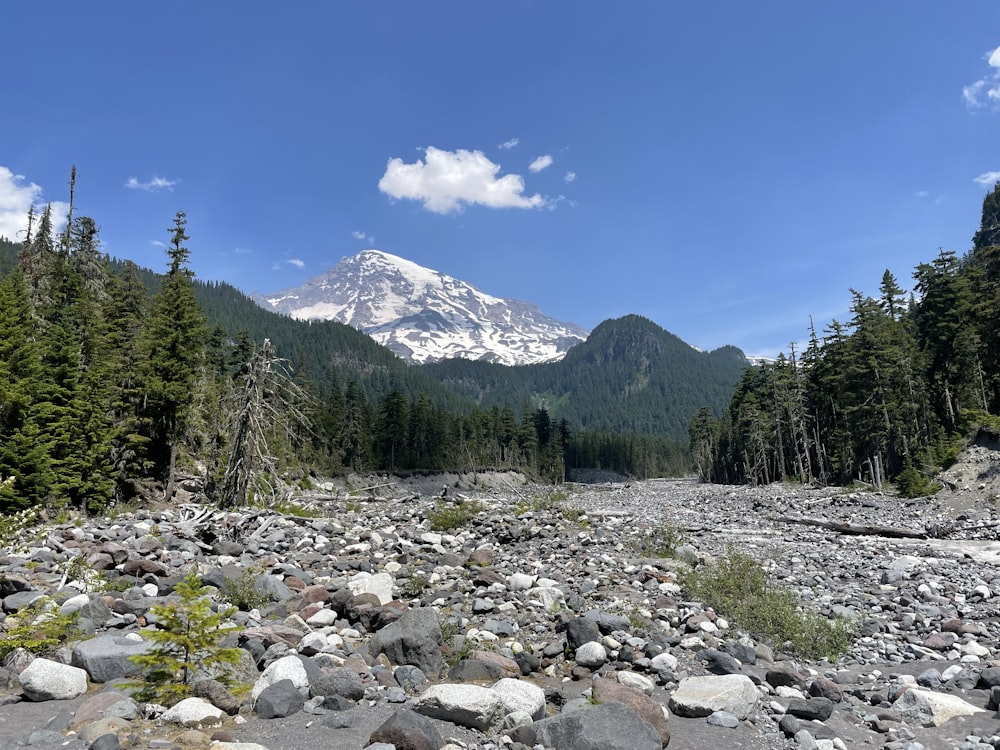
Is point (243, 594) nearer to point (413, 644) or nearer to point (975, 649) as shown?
point (413, 644)

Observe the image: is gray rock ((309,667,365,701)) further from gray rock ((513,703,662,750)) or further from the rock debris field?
gray rock ((513,703,662,750))

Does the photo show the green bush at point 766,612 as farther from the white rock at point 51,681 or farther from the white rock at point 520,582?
the white rock at point 51,681

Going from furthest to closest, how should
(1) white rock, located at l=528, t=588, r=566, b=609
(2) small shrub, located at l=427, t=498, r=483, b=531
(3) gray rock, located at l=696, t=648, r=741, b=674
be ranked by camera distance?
(2) small shrub, located at l=427, t=498, r=483, b=531, (1) white rock, located at l=528, t=588, r=566, b=609, (3) gray rock, located at l=696, t=648, r=741, b=674

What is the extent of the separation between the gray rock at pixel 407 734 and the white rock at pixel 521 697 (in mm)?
1076

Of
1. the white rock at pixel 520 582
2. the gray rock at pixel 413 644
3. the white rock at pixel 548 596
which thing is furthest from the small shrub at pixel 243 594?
the white rock at pixel 548 596

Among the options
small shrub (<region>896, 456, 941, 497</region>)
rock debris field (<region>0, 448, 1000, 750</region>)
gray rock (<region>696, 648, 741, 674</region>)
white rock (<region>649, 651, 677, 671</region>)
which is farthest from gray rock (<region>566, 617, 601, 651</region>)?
small shrub (<region>896, 456, 941, 497</region>)

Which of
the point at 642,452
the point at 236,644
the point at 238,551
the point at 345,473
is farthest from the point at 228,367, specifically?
the point at 642,452

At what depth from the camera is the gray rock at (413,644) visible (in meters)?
7.46

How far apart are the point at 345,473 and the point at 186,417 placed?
155 ft

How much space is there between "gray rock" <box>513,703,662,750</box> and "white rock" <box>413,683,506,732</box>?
40 centimetres

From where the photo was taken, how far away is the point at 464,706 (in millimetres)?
5672

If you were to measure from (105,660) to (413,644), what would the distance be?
139 inches

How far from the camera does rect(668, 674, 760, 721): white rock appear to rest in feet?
20.5

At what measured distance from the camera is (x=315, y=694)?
246 inches
